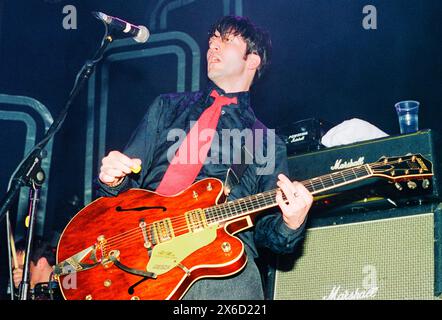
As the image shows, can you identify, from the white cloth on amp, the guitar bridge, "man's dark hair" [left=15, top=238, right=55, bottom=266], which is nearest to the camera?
the guitar bridge

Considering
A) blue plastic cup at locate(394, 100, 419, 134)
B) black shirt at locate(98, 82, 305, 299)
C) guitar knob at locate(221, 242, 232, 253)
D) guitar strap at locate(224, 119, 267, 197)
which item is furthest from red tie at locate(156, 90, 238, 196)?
blue plastic cup at locate(394, 100, 419, 134)

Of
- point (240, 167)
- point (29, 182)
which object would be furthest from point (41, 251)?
point (240, 167)

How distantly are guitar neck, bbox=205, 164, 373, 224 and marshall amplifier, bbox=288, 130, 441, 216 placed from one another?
15 cm

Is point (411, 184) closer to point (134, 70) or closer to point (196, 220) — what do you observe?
point (196, 220)

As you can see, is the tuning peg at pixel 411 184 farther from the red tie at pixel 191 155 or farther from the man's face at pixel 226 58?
the man's face at pixel 226 58

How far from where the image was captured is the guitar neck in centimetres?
212

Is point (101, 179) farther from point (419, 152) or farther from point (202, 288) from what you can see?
point (419, 152)

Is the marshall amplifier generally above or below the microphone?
below

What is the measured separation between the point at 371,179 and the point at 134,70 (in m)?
2.96

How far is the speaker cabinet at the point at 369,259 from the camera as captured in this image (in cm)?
219

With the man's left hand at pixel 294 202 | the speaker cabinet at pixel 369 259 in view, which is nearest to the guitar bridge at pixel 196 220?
the man's left hand at pixel 294 202

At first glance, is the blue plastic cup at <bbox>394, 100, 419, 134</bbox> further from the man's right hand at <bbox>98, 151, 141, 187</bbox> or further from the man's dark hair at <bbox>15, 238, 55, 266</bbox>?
the man's dark hair at <bbox>15, 238, 55, 266</bbox>

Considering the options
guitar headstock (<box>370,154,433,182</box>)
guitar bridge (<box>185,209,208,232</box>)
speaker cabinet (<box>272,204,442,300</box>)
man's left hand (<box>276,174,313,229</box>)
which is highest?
guitar headstock (<box>370,154,433,182</box>)
